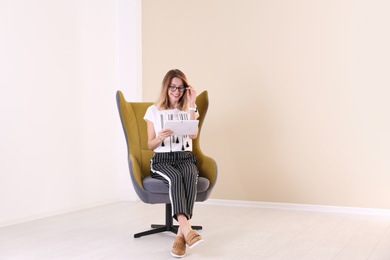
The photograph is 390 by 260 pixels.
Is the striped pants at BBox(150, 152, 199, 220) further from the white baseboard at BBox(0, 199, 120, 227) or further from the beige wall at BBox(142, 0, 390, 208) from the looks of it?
the beige wall at BBox(142, 0, 390, 208)

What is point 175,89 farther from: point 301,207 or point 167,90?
point 301,207

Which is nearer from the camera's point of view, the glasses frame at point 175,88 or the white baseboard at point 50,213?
the glasses frame at point 175,88

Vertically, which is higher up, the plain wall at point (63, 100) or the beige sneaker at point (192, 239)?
the plain wall at point (63, 100)

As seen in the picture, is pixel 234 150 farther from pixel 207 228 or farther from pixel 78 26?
pixel 78 26

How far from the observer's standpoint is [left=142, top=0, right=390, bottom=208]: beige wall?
435 centimetres

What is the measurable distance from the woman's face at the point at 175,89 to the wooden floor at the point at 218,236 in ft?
3.14

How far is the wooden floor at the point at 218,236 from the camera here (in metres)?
3.01

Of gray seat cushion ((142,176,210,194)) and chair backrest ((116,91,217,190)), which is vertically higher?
chair backrest ((116,91,217,190))

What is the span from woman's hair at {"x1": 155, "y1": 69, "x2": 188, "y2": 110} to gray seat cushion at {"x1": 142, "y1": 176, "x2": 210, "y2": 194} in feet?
1.70

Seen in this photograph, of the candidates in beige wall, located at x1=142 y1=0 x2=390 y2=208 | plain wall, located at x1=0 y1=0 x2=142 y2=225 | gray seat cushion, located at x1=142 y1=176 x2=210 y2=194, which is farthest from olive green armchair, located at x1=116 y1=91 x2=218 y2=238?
beige wall, located at x1=142 y1=0 x2=390 y2=208

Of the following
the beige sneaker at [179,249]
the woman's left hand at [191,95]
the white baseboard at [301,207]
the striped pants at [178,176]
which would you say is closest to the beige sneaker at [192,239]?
the beige sneaker at [179,249]

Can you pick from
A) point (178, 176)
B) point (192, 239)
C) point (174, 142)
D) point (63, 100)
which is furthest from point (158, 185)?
point (63, 100)

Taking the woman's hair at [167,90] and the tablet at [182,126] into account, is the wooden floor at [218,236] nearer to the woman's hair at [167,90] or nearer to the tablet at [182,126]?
the tablet at [182,126]

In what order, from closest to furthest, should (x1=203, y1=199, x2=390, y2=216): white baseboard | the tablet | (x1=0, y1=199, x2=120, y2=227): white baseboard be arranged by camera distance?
1. the tablet
2. (x1=0, y1=199, x2=120, y2=227): white baseboard
3. (x1=203, y1=199, x2=390, y2=216): white baseboard
